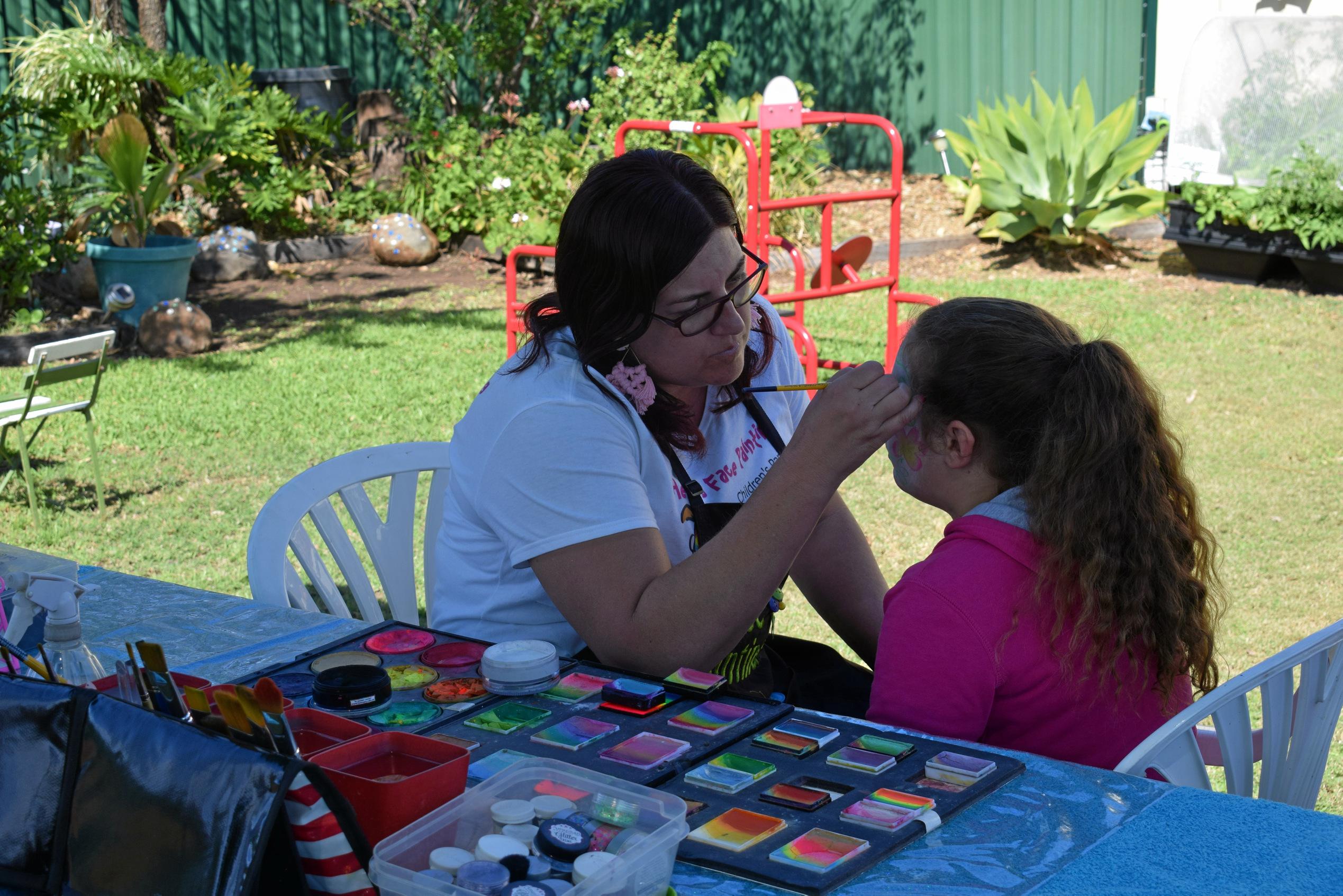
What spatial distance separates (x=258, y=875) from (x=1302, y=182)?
717cm

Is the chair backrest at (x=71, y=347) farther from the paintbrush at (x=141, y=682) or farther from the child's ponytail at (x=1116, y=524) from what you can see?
the child's ponytail at (x=1116, y=524)

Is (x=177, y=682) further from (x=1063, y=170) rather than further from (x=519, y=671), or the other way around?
(x=1063, y=170)

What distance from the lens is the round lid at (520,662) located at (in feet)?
4.85

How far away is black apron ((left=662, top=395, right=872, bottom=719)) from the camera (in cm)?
189

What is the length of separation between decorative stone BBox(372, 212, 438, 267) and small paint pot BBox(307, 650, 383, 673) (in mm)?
7579

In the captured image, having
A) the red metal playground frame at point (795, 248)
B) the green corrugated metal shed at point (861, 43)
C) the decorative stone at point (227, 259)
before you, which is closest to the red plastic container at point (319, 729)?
the red metal playground frame at point (795, 248)

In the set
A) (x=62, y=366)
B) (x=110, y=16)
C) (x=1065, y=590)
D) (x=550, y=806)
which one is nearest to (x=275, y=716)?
(x=550, y=806)

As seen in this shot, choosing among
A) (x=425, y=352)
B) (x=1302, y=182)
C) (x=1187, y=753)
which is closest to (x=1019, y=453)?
(x=1187, y=753)

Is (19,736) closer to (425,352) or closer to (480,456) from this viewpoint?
(480,456)

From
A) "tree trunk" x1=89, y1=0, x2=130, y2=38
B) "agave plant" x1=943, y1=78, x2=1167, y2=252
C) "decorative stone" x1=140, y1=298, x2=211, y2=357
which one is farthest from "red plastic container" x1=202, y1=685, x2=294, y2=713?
"tree trunk" x1=89, y1=0, x2=130, y2=38

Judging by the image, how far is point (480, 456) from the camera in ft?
5.81

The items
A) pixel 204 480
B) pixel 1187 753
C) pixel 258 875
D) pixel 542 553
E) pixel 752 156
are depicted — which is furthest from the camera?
pixel 752 156

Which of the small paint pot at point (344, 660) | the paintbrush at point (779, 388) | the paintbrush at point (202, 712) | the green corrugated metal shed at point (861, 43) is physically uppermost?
the green corrugated metal shed at point (861, 43)

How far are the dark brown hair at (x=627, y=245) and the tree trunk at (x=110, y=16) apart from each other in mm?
8218
